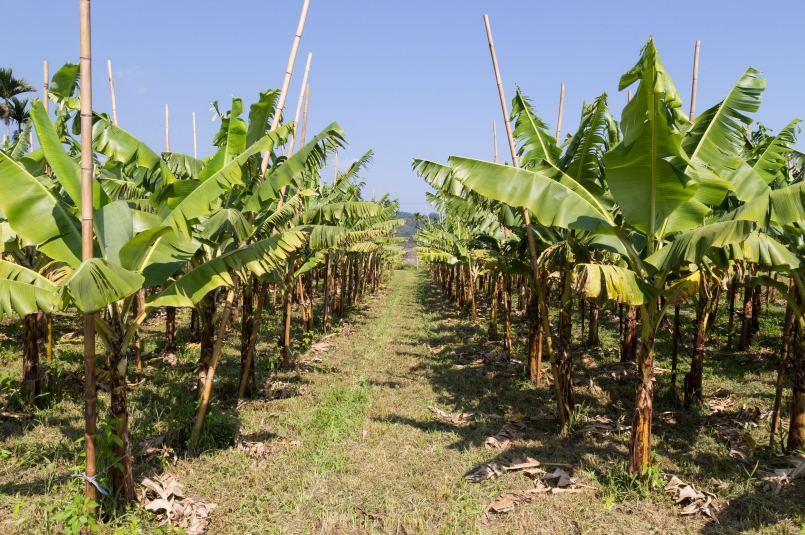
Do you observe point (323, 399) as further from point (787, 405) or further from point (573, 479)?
point (787, 405)

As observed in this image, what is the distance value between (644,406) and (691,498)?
1044 millimetres

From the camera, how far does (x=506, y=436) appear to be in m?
7.66

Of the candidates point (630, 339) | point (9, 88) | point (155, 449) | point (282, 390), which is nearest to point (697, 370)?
point (630, 339)

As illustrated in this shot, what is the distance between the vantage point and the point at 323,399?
9.27 m

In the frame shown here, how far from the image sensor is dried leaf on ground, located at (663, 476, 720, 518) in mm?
5398

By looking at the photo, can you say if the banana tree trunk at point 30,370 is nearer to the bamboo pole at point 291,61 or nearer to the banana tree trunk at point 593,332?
the bamboo pole at point 291,61

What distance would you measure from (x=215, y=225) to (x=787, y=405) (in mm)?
9582

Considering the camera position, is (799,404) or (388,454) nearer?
(799,404)

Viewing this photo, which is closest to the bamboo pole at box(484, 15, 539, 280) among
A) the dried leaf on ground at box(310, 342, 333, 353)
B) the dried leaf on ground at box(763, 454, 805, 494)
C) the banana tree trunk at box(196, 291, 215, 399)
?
the dried leaf on ground at box(763, 454, 805, 494)

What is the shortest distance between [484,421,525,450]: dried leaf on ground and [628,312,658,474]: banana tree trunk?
1.89 metres

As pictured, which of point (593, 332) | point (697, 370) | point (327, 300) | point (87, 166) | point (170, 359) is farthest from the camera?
point (327, 300)

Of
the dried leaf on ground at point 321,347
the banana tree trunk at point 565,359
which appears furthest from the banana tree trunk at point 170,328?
the banana tree trunk at point 565,359

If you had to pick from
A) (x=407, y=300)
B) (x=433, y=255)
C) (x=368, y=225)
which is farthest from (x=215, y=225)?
(x=407, y=300)

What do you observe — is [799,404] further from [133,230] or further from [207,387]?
[133,230]
